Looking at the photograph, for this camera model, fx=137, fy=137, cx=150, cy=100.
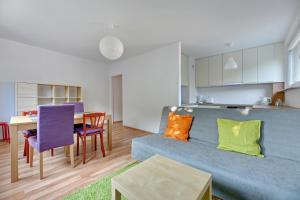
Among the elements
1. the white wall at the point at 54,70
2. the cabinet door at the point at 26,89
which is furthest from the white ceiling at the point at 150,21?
the cabinet door at the point at 26,89

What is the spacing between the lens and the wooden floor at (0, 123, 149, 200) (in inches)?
57.9

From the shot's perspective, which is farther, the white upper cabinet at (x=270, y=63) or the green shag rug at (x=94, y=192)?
the white upper cabinet at (x=270, y=63)

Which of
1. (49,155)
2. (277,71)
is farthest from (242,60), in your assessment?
(49,155)

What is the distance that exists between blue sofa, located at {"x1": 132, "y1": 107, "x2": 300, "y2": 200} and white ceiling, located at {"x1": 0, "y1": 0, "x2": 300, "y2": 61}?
4.70 ft

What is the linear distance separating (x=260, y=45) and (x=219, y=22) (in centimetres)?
168

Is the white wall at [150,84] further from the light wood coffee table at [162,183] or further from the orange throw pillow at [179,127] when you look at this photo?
the light wood coffee table at [162,183]

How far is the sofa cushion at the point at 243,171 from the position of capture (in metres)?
0.98

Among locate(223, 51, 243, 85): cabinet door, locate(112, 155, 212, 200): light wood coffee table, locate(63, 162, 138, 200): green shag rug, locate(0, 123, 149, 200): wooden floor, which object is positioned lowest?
locate(0, 123, 149, 200): wooden floor

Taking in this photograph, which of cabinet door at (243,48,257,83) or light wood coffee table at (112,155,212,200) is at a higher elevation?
cabinet door at (243,48,257,83)

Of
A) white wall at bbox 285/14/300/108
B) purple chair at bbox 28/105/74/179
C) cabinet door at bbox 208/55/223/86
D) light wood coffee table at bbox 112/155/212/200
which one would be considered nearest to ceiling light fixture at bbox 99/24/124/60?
purple chair at bbox 28/105/74/179

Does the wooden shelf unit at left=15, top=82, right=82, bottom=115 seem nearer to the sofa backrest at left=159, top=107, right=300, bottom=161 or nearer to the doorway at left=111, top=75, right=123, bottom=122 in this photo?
the doorway at left=111, top=75, right=123, bottom=122

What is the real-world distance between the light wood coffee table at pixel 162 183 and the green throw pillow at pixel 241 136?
2.44 feet

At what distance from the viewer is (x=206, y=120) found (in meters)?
1.96

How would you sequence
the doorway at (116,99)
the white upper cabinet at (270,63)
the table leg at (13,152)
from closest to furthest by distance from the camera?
the table leg at (13,152) → the white upper cabinet at (270,63) → the doorway at (116,99)
